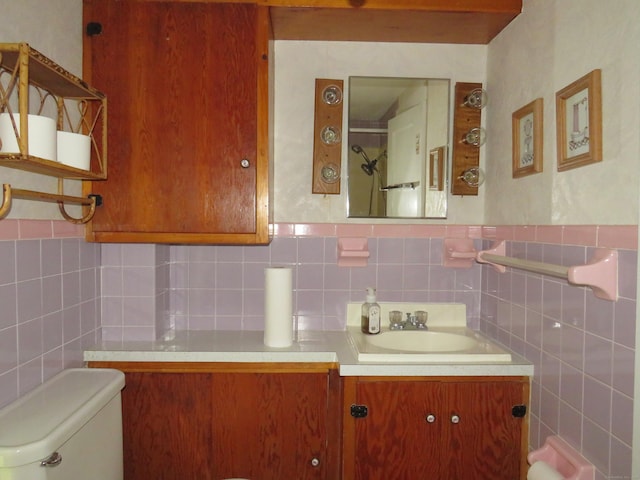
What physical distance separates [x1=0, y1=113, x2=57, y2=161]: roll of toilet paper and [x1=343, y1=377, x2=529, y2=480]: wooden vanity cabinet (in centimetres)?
111

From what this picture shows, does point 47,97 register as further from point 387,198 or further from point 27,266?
point 387,198

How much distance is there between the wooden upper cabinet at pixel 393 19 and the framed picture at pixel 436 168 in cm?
47

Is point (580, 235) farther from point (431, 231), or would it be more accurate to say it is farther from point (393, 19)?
point (393, 19)

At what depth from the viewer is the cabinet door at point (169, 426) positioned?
→ 1498 mm

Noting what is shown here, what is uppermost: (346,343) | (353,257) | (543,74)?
(543,74)

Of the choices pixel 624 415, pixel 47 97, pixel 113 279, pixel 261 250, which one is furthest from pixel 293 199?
pixel 624 415

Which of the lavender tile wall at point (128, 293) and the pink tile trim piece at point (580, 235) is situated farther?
the lavender tile wall at point (128, 293)

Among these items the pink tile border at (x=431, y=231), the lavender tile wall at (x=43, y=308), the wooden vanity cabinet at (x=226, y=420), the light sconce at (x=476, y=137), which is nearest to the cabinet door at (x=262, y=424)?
the wooden vanity cabinet at (x=226, y=420)

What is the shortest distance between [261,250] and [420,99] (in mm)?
947

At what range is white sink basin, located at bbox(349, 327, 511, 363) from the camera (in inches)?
56.3

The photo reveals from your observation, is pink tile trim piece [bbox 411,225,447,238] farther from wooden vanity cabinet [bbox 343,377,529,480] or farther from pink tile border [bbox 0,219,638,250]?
wooden vanity cabinet [bbox 343,377,529,480]

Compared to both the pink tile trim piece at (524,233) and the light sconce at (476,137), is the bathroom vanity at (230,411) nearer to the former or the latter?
the pink tile trim piece at (524,233)

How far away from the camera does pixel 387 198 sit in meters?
1.81

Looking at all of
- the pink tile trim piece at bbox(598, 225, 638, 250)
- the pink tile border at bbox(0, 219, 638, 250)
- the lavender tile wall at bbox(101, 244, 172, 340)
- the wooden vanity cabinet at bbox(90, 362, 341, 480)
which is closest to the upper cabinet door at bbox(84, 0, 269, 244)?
the lavender tile wall at bbox(101, 244, 172, 340)
